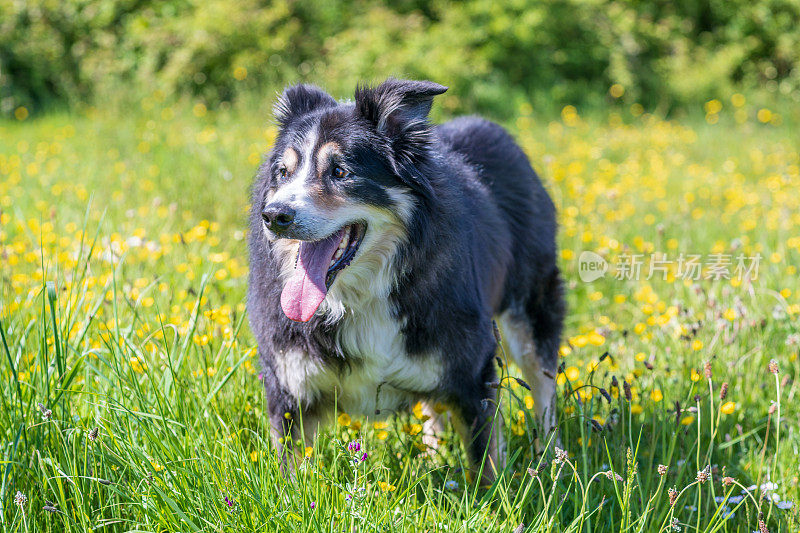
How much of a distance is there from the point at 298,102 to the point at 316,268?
0.74 m

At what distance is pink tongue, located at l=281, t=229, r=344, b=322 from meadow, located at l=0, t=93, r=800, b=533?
310mm

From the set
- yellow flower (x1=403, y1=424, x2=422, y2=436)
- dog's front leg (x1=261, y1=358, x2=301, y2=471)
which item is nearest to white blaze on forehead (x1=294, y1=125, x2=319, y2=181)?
dog's front leg (x1=261, y1=358, x2=301, y2=471)

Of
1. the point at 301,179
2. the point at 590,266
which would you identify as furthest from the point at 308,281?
the point at 590,266

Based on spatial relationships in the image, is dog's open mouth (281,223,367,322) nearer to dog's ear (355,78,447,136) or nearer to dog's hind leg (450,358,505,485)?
dog's ear (355,78,447,136)

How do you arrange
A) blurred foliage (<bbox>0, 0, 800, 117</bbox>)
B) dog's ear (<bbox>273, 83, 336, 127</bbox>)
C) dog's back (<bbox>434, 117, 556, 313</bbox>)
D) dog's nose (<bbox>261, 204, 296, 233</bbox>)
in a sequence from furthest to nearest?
blurred foliage (<bbox>0, 0, 800, 117</bbox>), dog's back (<bbox>434, 117, 556, 313</bbox>), dog's ear (<bbox>273, 83, 336, 127</bbox>), dog's nose (<bbox>261, 204, 296, 233</bbox>)

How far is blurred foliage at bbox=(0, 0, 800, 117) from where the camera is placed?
380 inches

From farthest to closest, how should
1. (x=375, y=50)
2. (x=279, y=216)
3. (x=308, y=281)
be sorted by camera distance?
(x=375, y=50), (x=308, y=281), (x=279, y=216)

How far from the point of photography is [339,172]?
8.67 feet

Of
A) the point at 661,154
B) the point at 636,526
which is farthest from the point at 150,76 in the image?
the point at 636,526

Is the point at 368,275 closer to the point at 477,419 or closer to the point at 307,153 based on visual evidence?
the point at 307,153

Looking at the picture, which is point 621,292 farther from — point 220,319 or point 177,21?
point 177,21

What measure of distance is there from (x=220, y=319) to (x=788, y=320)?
2.88 meters

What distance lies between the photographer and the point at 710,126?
9.73 meters

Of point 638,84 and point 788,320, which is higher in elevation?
point 638,84
